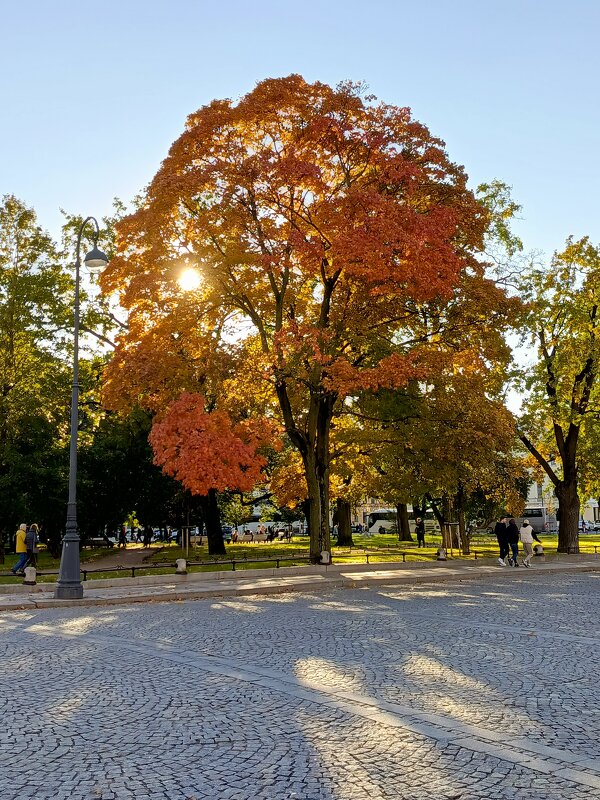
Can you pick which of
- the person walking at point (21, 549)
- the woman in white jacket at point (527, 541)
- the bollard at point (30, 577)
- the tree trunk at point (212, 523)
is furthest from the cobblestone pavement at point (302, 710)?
the tree trunk at point (212, 523)

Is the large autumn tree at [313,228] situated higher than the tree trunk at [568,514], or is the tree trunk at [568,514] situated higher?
the large autumn tree at [313,228]

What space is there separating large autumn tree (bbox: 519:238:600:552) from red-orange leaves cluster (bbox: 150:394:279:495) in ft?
55.0

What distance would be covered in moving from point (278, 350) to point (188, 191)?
560 centimetres

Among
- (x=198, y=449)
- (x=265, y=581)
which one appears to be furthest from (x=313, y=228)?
(x=265, y=581)

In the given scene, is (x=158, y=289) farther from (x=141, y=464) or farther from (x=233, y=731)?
(x=233, y=731)

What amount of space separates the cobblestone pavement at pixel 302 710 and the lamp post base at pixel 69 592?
452cm

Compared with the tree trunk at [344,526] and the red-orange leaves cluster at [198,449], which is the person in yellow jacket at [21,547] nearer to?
the red-orange leaves cluster at [198,449]

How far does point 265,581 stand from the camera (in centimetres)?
2202

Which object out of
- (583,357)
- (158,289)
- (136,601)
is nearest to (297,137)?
(158,289)

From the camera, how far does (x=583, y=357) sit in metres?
34.2

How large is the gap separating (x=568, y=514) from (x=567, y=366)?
7198mm

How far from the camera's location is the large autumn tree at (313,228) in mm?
22156

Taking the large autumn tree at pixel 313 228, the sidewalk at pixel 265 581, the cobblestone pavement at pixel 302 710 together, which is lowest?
the sidewalk at pixel 265 581

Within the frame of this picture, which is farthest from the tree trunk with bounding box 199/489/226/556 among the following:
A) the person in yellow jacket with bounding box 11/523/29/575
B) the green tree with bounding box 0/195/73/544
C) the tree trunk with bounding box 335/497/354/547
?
the person in yellow jacket with bounding box 11/523/29/575
